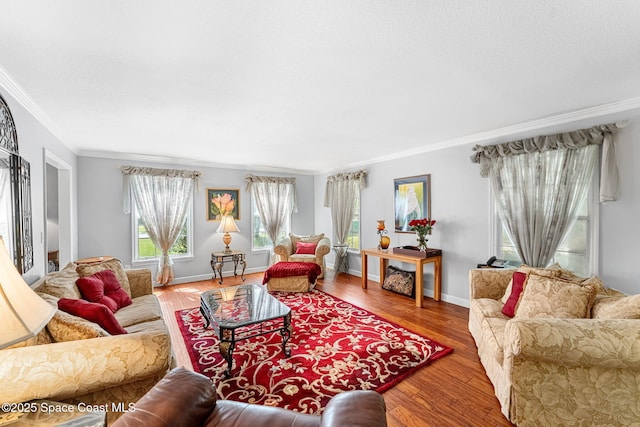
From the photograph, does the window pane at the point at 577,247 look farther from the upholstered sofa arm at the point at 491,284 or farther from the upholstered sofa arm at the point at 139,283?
the upholstered sofa arm at the point at 139,283

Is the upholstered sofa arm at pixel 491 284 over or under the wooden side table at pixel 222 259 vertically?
over

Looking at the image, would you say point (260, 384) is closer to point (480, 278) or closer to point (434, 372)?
point (434, 372)

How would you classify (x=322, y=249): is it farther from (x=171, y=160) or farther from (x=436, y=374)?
(x=171, y=160)

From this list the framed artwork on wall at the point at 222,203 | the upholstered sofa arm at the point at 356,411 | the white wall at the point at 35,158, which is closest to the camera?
the upholstered sofa arm at the point at 356,411

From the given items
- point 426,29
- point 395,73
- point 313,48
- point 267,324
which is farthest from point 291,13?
point 267,324

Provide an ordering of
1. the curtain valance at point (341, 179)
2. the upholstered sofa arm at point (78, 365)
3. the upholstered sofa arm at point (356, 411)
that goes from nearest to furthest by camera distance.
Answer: the upholstered sofa arm at point (356, 411) → the upholstered sofa arm at point (78, 365) → the curtain valance at point (341, 179)

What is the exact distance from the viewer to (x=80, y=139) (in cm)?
366

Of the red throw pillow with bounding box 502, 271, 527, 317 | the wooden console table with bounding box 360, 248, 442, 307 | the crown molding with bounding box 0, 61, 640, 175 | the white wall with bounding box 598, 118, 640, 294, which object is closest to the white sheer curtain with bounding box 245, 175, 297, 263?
the crown molding with bounding box 0, 61, 640, 175

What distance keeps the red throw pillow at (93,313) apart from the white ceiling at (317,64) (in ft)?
5.26

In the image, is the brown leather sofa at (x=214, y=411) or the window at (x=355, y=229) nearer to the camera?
the brown leather sofa at (x=214, y=411)

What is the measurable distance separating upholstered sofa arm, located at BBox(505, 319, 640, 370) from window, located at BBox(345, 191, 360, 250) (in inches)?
159

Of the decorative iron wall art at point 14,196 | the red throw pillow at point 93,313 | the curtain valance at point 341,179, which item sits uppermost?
the curtain valance at point 341,179

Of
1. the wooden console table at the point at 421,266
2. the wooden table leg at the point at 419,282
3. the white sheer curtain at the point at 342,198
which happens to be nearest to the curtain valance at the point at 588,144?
the wooden console table at the point at 421,266

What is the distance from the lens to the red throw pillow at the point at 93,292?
2.43 meters
